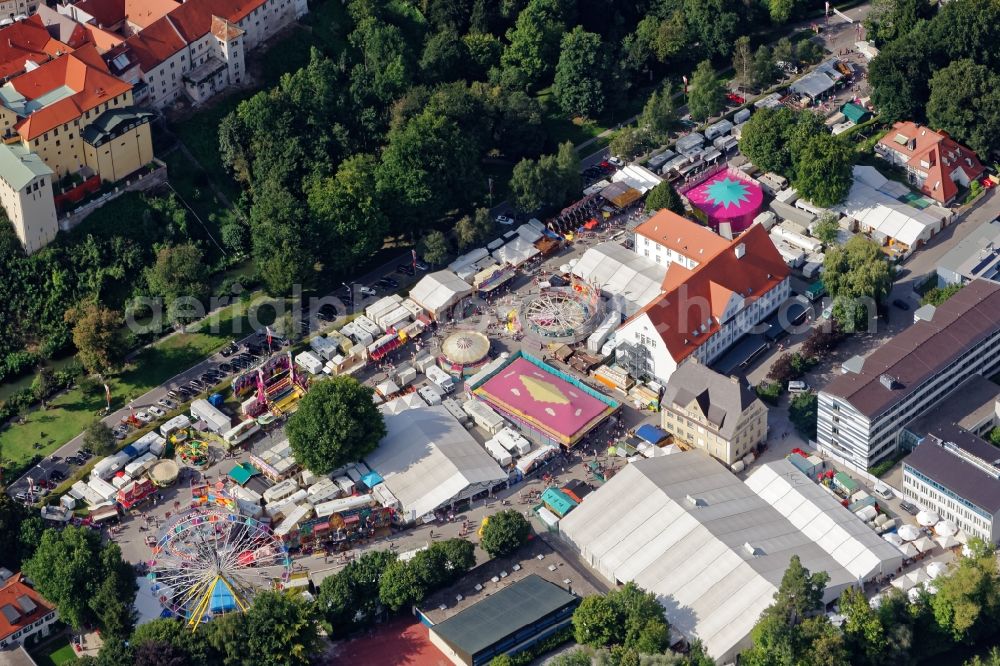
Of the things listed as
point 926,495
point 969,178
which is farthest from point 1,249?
point 969,178

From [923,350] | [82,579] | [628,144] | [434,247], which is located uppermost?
[434,247]

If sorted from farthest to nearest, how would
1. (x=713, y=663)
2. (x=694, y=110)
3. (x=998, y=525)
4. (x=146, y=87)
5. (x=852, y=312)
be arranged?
(x=694, y=110) < (x=146, y=87) < (x=852, y=312) < (x=998, y=525) < (x=713, y=663)

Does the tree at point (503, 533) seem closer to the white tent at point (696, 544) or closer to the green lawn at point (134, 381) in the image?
the white tent at point (696, 544)

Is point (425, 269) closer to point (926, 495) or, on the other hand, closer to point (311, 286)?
point (311, 286)

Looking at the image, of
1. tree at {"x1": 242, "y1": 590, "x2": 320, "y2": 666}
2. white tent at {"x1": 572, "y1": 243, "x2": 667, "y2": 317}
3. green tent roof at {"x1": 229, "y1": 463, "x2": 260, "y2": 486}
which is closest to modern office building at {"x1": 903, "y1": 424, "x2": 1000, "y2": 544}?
white tent at {"x1": 572, "y1": 243, "x2": 667, "y2": 317}

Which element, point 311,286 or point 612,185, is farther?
point 612,185

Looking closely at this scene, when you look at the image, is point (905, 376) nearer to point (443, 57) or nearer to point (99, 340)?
point (443, 57)

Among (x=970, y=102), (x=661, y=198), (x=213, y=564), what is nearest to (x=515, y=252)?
(x=661, y=198)
